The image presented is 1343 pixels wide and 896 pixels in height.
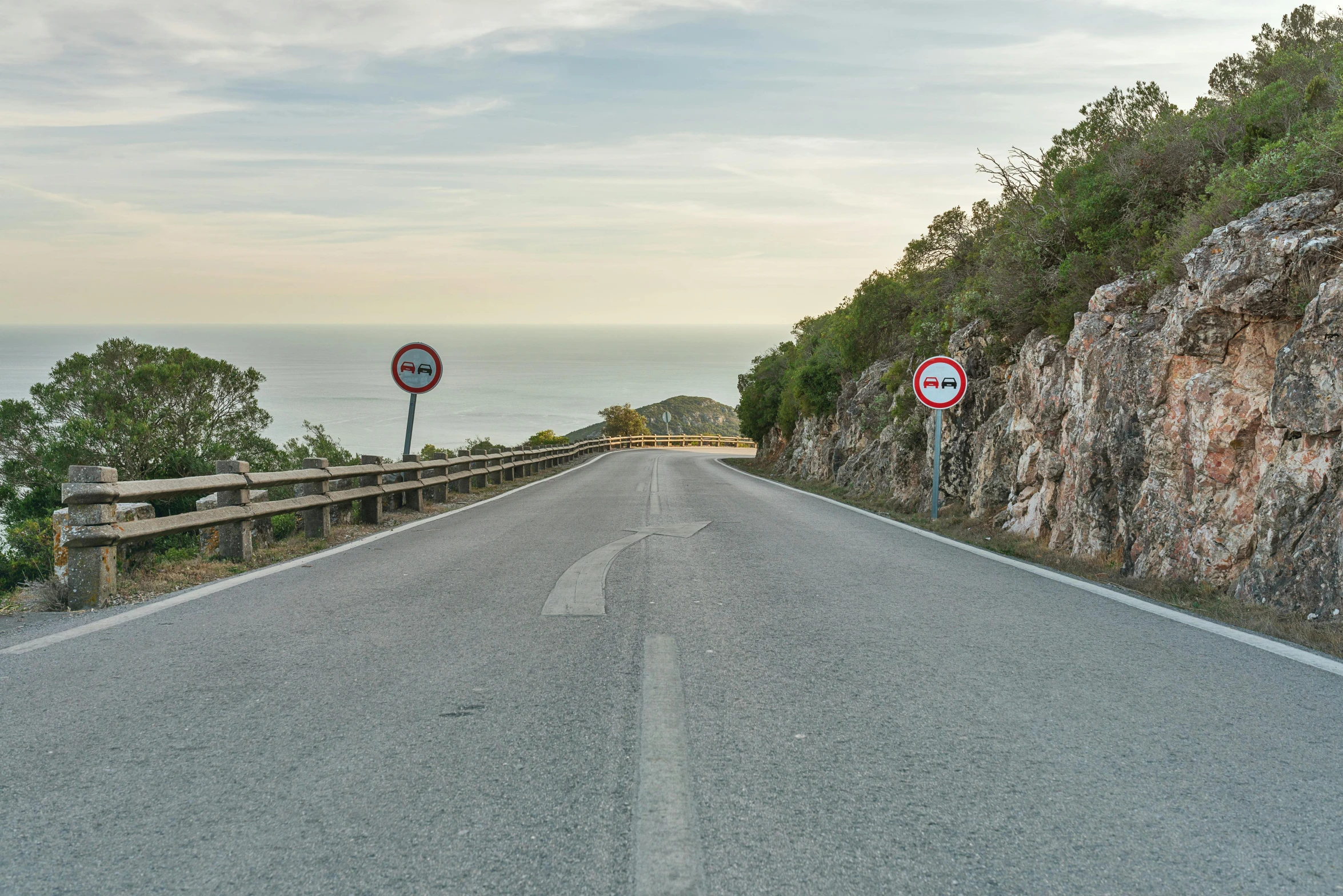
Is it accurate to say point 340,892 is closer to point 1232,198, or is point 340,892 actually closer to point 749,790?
point 749,790

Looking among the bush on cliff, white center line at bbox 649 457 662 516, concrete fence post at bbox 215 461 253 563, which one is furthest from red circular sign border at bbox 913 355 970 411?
the bush on cliff

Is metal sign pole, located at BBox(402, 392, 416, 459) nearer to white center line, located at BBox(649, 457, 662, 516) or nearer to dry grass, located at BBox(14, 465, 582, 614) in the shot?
dry grass, located at BBox(14, 465, 582, 614)

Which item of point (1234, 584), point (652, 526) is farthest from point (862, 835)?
point (652, 526)

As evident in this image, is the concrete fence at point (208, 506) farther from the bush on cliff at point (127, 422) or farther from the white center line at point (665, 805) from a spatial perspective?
the bush on cliff at point (127, 422)

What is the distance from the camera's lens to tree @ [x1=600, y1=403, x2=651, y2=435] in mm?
115688

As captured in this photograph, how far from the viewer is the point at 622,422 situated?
4616 inches

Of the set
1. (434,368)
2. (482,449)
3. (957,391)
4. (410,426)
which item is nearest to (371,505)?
(410,426)

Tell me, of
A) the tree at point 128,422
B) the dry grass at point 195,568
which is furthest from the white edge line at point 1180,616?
the tree at point 128,422

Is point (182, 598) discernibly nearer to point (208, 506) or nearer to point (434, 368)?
point (208, 506)

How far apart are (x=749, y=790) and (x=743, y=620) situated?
9.19 feet

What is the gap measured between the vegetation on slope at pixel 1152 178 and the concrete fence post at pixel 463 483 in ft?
32.7

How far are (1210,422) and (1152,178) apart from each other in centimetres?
597

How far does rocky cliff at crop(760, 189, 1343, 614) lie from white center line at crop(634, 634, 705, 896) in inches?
194

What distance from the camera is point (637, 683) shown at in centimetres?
443
